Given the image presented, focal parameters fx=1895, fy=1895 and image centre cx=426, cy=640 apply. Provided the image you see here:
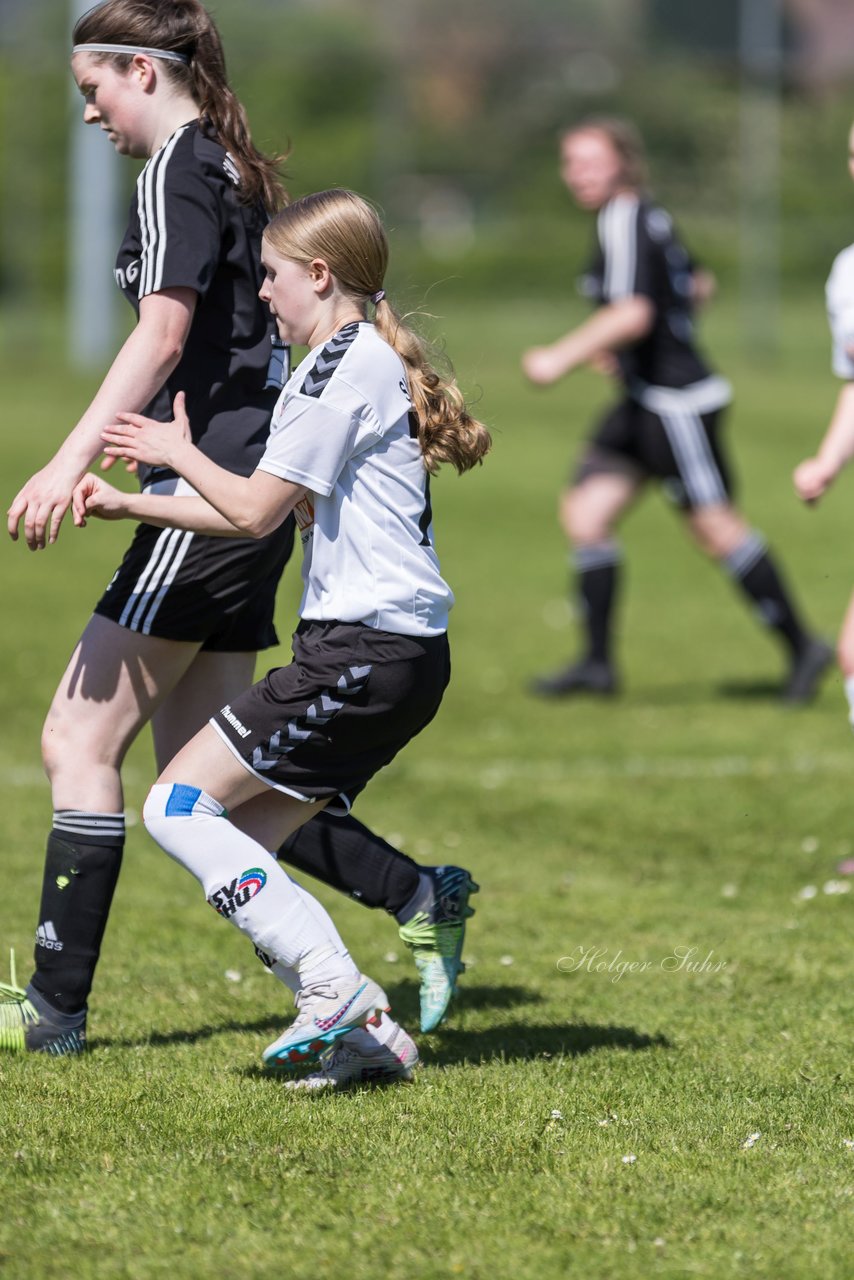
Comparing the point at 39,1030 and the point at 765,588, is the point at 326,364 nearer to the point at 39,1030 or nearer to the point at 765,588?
the point at 39,1030

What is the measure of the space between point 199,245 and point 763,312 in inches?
991

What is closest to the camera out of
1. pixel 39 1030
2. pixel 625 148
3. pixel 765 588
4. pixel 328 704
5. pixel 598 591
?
pixel 328 704

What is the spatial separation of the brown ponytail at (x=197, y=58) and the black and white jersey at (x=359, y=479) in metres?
0.62

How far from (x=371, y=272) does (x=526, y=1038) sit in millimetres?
1853

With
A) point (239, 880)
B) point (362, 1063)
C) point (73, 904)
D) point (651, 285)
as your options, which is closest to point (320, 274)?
point (239, 880)

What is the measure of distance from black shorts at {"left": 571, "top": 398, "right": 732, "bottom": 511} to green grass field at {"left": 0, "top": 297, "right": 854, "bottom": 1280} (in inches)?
41.3

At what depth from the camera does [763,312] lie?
2833cm

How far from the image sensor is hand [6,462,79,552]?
154 inches

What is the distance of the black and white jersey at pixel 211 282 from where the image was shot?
412 cm

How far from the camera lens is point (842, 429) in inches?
220

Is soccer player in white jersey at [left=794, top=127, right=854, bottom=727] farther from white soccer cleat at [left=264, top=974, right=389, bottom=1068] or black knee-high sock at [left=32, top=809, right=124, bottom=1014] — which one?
black knee-high sock at [left=32, top=809, right=124, bottom=1014]

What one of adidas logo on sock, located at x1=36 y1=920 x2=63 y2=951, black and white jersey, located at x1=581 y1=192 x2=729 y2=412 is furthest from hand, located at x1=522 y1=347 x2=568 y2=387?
adidas logo on sock, located at x1=36 y1=920 x2=63 y2=951

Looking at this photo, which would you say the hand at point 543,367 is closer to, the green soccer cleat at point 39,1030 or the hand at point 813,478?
the hand at point 813,478

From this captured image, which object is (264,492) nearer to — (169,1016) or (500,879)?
(169,1016)
